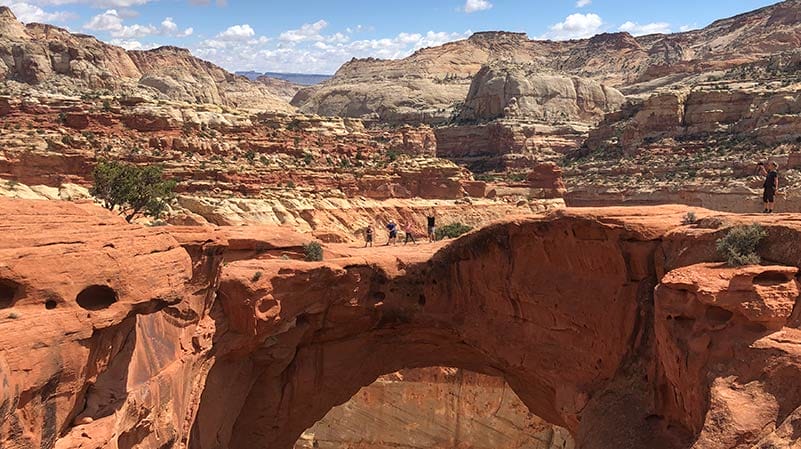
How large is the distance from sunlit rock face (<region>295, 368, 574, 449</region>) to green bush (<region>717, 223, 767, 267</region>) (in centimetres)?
1537

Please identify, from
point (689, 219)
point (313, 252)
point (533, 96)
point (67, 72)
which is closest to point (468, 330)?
point (313, 252)

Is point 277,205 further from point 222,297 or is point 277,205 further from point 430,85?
point 430,85

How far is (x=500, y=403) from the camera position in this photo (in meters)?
26.3

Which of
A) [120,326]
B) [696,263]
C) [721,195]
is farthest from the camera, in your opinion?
[721,195]

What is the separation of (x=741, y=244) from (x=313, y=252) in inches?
451

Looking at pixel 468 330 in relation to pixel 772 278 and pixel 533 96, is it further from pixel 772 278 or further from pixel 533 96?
pixel 533 96

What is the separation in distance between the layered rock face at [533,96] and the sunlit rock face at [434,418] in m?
89.1

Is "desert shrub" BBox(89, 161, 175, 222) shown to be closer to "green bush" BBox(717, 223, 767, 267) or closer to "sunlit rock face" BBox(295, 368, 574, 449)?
"sunlit rock face" BBox(295, 368, 574, 449)

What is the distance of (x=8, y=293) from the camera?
9.16m

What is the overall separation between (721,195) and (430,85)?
10061 cm

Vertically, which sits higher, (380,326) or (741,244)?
(741,244)

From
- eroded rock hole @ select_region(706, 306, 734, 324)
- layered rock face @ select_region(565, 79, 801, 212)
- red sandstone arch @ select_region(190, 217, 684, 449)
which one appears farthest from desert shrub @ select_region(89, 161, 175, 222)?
layered rock face @ select_region(565, 79, 801, 212)

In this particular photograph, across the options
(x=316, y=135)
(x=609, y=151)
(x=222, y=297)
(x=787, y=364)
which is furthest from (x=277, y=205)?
(x=609, y=151)

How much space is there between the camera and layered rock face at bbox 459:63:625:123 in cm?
11428
